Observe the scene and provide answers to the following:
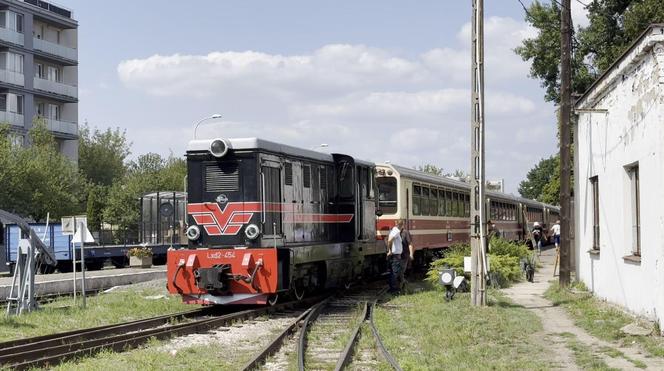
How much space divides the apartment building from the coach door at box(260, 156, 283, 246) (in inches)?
1495

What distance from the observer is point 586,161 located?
17.6 meters

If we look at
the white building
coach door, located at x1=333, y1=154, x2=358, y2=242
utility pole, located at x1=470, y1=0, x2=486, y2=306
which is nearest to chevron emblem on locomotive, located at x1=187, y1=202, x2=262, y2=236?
coach door, located at x1=333, y1=154, x2=358, y2=242

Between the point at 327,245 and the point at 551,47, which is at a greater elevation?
the point at 551,47

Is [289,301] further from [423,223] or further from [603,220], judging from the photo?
[423,223]

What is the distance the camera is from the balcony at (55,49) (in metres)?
56.5

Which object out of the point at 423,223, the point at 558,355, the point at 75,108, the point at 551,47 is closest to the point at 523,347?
the point at 558,355

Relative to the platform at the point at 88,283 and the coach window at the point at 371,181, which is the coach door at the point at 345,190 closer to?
the coach window at the point at 371,181

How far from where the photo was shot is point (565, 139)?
18.2 meters

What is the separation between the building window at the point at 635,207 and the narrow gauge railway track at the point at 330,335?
4571 millimetres

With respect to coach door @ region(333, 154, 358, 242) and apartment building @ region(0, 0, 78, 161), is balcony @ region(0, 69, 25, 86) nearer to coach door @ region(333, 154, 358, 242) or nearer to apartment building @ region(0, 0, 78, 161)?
apartment building @ region(0, 0, 78, 161)

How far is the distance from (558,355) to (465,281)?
27.9ft

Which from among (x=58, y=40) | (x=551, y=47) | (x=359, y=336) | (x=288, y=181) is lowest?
(x=359, y=336)

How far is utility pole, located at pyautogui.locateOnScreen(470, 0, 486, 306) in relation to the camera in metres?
15.5

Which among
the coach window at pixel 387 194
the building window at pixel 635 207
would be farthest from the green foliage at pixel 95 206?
the building window at pixel 635 207
